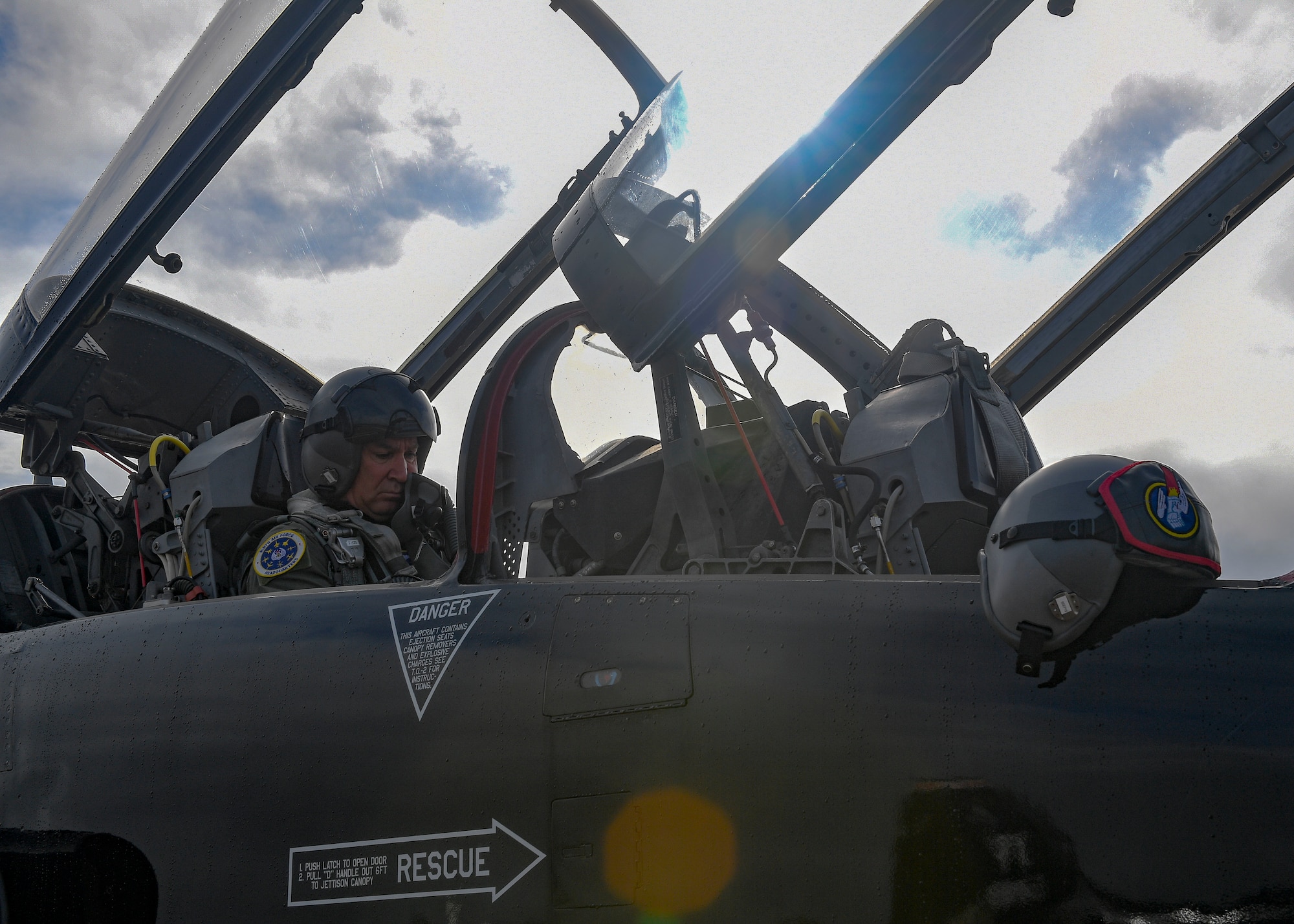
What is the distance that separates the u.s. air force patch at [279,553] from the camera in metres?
3.00

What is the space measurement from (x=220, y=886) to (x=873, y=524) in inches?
72.1

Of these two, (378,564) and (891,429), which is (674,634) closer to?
(891,429)

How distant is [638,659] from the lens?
1.82 m

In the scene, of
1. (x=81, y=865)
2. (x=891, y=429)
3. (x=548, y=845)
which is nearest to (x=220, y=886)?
(x=81, y=865)

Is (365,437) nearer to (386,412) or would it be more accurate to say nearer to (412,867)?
(386,412)

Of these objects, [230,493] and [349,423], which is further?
[349,423]

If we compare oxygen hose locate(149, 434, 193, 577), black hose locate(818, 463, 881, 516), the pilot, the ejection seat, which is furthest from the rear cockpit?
oxygen hose locate(149, 434, 193, 577)

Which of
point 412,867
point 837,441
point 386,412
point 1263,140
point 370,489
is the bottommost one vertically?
point 412,867

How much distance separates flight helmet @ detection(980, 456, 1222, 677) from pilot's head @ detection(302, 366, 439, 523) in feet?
8.92

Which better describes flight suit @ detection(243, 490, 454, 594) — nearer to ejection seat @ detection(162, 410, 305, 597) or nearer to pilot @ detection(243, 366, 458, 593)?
pilot @ detection(243, 366, 458, 593)

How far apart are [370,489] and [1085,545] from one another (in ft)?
9.56

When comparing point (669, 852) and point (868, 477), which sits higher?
point (868, 477)

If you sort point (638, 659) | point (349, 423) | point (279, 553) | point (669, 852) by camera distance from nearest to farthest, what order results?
1. point (669, 852)
2. point (638, 659)
3. point (279, 553)
4. point (349, 423)

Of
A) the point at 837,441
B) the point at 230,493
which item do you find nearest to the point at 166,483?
the point at 230,493
